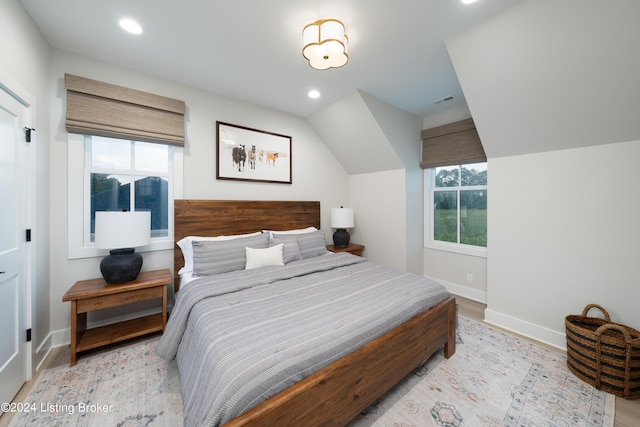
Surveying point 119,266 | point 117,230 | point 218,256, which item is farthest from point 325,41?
point 119,266

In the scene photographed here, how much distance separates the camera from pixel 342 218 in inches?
149

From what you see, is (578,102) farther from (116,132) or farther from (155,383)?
(116,132)

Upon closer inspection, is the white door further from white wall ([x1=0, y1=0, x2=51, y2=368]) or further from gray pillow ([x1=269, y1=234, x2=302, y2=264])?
gray pillow ([x1=269, y1=234, x2=302, y2=264])

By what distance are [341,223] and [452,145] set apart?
1.94m

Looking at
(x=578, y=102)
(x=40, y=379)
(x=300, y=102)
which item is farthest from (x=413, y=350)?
(x=300, y=102)

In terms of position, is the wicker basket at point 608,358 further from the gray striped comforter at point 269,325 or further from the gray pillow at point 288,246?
the gray pillow at point 288,246

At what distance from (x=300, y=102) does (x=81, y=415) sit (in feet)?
11.4

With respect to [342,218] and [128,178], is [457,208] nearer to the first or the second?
[342,218]

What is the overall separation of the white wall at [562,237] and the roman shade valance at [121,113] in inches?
140

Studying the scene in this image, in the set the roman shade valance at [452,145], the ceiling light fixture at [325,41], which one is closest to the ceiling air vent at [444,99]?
the roman shade valance at [452,145]

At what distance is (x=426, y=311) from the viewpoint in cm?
185

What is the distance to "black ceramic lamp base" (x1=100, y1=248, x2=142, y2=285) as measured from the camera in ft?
6.84

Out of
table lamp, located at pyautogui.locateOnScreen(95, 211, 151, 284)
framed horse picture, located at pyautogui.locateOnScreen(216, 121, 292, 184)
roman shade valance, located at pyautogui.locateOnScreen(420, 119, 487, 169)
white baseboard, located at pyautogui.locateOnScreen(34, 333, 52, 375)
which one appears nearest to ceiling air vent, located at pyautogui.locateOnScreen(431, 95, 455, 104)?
roman shade valance, located at pyautogui.locateOnScreen(420, 119, 487, 169)

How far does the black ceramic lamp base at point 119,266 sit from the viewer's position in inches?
82.0
